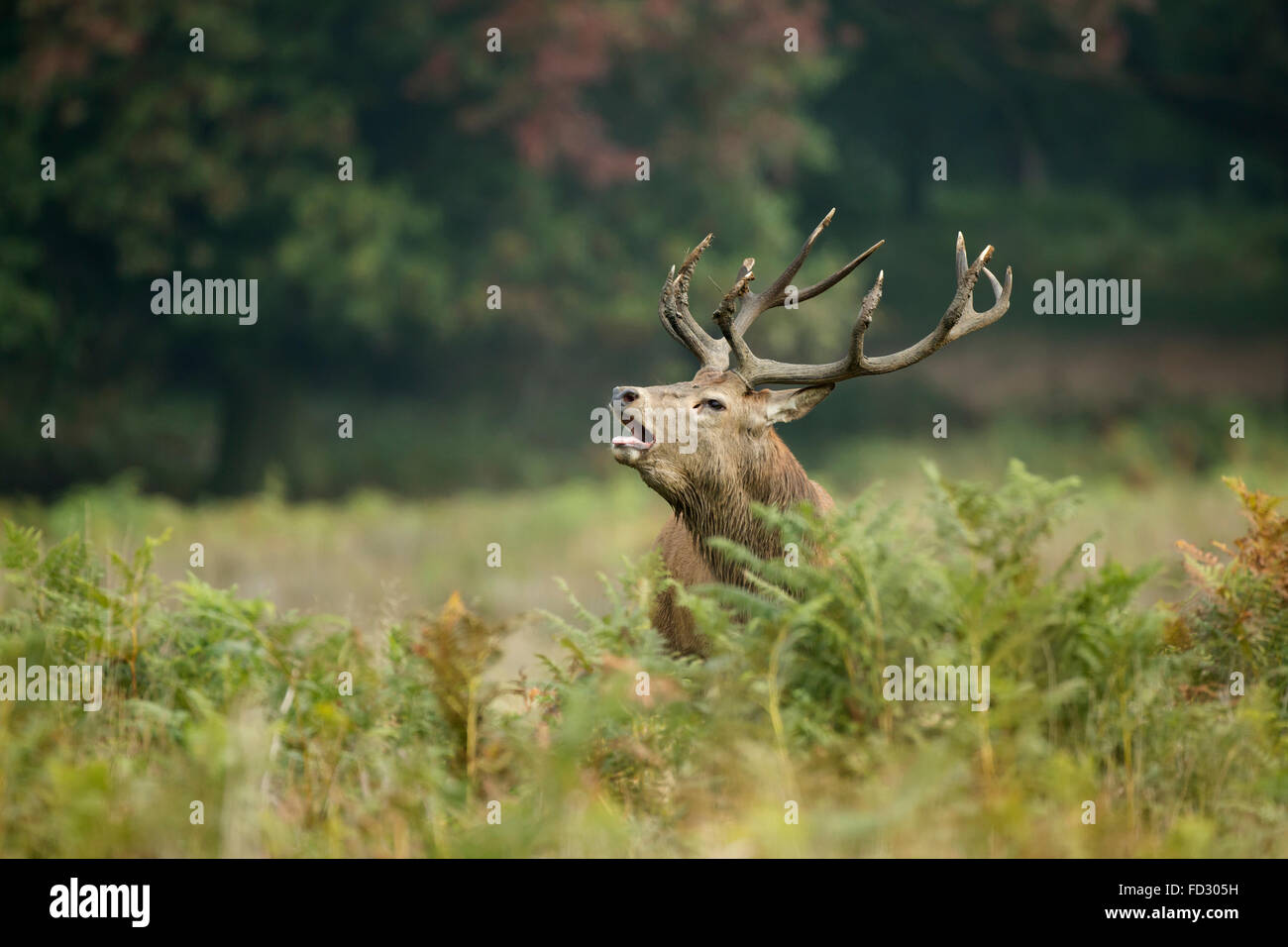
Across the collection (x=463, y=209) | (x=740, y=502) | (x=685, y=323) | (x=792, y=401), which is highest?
(x=463, y=209)

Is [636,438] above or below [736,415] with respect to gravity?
below

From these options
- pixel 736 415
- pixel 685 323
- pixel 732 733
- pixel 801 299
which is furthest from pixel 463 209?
pixel 732 733

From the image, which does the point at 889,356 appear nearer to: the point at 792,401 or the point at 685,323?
the point at 792,401

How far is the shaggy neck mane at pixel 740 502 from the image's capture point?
7.30 metres

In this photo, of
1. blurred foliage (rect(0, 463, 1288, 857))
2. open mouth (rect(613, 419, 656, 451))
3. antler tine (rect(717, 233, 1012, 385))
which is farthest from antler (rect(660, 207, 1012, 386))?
blurred foliage (rect(0, 463, 1288, 857))

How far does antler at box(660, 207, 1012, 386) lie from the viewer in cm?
725

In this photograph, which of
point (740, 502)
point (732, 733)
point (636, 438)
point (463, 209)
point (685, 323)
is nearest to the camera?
point (732, 733)

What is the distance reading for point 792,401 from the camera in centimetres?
759

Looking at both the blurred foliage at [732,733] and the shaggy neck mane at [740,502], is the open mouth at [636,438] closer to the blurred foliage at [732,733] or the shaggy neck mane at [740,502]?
the shaggy neck mane at [740,502]

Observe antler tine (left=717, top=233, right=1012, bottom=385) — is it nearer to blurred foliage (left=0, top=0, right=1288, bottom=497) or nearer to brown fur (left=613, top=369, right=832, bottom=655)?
brown fur (left=613, top=369, right=832, bottom=655)

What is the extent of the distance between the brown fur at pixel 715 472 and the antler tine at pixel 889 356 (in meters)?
0.10

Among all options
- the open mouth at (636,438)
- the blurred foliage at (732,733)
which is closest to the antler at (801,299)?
the open mouth at (636,438)

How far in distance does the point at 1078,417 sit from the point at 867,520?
1812 cm

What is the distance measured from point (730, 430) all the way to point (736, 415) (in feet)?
0.30
